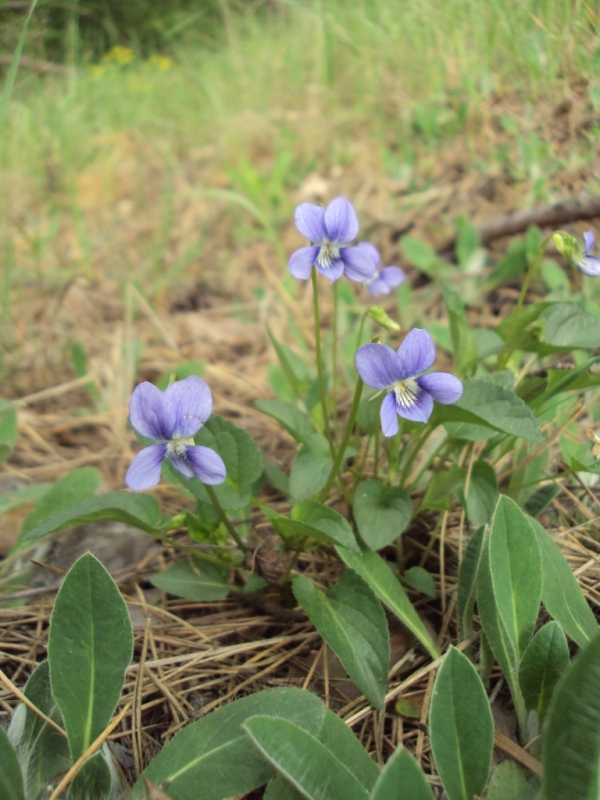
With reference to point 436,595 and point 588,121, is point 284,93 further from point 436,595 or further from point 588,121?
point 436,595

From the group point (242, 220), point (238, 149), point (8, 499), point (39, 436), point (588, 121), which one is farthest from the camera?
point (238, 149)

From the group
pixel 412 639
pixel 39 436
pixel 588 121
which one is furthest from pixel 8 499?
pixel 588 121

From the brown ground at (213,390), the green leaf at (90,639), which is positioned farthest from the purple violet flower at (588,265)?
the green leaf at (90,639)

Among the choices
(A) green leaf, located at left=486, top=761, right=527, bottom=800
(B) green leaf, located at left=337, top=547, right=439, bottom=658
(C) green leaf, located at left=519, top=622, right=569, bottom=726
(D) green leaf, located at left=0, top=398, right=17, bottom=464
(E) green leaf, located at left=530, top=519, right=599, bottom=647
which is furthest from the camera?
(D) green leaf, located at left=0, top=398, right=17, bottom=464

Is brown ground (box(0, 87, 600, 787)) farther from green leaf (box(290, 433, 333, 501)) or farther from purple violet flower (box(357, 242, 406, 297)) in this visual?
purple violet flower (box(357, 242, 406, 297))

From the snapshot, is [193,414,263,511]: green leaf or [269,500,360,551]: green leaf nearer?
[269,500,360,551]: green leaf

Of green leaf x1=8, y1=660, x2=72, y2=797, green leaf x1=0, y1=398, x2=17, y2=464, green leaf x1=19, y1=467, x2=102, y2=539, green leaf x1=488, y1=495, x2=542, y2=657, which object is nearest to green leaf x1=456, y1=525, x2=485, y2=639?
green leaf x1=488, y1=495, x2=542, y2=657
